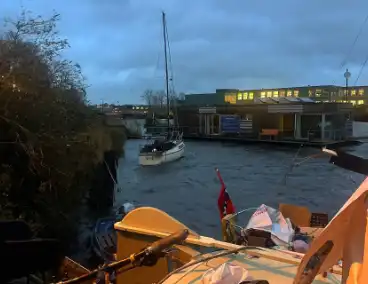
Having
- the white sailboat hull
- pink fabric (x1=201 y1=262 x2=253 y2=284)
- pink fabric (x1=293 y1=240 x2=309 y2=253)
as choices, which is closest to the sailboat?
the white sailboat hull

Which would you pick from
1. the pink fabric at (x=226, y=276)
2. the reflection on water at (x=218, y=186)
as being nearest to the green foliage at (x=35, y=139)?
the reflection on water at (x=218, y=186)

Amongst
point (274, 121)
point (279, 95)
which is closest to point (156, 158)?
point (274, 121)

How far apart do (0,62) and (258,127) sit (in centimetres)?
5681

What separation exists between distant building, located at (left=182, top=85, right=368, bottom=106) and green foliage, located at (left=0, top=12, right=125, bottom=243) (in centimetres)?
6419

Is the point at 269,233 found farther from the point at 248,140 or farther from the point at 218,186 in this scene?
the point at 248,140

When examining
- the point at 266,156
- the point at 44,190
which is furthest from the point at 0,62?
the point at 266,156

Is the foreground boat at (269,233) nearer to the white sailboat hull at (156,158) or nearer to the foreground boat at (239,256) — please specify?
the foreground boat at (239,256)

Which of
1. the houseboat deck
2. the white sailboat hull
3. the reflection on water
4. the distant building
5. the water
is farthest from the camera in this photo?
the distant building

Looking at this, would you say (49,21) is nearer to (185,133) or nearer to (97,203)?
(97,203)

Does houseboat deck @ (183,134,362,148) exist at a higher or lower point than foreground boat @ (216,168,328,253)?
lower

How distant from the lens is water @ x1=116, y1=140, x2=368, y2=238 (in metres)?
24.4

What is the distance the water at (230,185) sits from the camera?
80.2 ft

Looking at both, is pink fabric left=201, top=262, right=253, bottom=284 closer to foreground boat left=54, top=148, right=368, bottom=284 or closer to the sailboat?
foreground boat left=54, top=148, right=368, bottom=284

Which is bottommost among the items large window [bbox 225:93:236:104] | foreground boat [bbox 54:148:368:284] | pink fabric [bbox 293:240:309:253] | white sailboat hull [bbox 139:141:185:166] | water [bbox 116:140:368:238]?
water [bbox 116:140:368:238]
